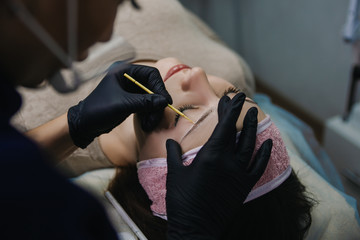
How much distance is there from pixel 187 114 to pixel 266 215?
15.8 inches

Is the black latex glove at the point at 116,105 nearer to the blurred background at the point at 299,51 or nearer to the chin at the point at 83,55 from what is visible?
the chin at the point at 83,55

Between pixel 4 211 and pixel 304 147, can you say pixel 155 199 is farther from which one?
pixel 304 147

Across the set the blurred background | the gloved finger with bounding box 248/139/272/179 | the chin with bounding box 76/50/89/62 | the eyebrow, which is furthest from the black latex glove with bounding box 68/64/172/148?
the blurred background

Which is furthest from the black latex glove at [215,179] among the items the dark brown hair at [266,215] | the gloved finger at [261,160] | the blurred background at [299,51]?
the blurred background at [299,51]

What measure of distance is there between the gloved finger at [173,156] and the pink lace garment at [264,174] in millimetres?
35

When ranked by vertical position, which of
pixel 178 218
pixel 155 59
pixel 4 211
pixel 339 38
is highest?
pixel 4 211

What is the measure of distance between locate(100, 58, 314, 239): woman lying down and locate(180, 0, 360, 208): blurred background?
2.32 feet

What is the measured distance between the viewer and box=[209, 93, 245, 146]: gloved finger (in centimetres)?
91

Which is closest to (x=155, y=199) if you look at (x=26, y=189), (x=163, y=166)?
(x=163, y=166)

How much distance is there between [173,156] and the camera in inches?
38.0

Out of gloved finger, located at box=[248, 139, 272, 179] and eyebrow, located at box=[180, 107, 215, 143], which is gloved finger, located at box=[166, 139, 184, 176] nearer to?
eyebrow, located at box=[180, 107, 215, 143]

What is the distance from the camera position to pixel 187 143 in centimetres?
102

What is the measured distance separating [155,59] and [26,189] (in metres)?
0.96

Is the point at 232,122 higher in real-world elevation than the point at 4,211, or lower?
lower
